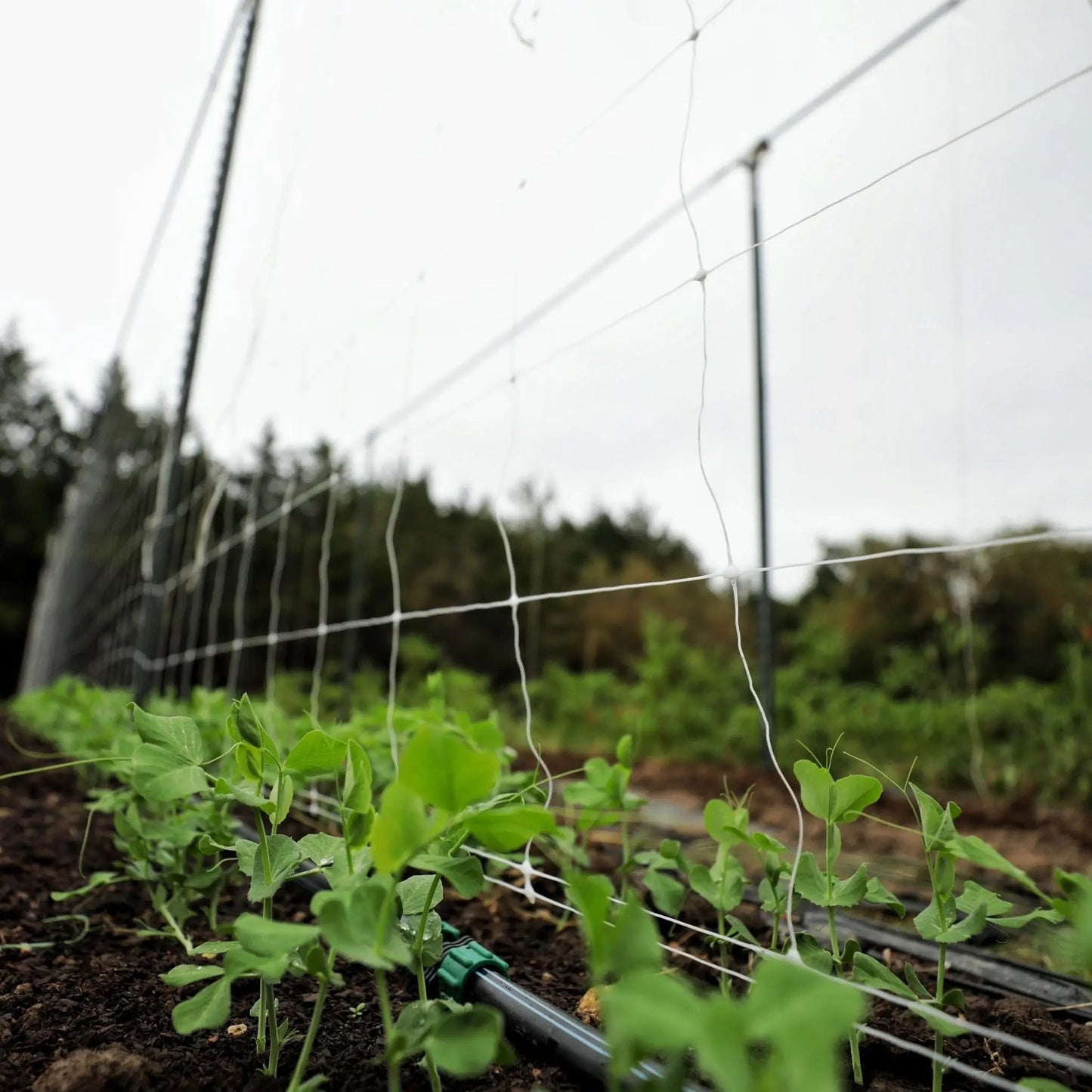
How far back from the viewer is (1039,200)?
2.81 metres

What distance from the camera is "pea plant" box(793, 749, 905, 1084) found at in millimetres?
464

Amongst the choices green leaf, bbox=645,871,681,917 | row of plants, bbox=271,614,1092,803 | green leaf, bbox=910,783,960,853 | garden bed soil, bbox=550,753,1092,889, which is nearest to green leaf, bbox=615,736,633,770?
green leaf, bbox=645,871,681,917

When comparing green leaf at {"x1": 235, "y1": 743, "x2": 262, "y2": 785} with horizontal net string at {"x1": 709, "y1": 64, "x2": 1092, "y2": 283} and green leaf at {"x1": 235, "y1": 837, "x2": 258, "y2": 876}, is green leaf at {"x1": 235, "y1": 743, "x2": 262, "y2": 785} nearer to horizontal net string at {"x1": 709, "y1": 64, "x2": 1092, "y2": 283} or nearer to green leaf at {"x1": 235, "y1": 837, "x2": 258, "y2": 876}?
green leaf at {"x1": 235, "y1": 837, "x2": 258, "y2": 876}

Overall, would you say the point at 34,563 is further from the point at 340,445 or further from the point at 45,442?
the point at 340,445

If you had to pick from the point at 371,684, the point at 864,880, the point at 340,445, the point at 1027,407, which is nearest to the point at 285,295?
the point at 340,445

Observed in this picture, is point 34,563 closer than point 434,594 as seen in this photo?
No

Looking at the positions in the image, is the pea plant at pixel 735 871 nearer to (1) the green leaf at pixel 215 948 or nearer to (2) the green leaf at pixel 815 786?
(2) the green leaf at pixel 815 786

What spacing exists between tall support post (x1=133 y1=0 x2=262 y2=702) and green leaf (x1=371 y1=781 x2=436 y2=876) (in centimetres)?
211

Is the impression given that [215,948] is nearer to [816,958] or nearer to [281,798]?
[281,798]

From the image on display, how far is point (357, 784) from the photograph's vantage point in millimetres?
475

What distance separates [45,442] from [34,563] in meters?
2.06

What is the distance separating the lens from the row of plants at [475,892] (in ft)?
0.86

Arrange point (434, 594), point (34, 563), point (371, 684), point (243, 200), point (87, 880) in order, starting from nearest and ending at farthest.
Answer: point (87, 880)
point (243, 200)
point (371, 684)
point (434, 594)
point (34, 563)

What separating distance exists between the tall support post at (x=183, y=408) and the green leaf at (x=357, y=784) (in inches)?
77.8
